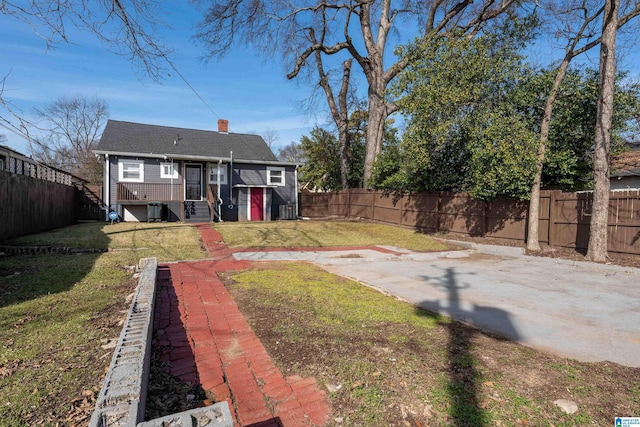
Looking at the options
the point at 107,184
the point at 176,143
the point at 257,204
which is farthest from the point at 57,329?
the point at 176,143

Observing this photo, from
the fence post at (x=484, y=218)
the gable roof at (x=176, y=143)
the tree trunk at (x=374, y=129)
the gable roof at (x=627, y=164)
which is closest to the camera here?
the fence post at (x=484, y=218)

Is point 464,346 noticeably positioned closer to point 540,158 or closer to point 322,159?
point 540,158

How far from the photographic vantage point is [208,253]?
360 inches

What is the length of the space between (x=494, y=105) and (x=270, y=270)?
1028 cm

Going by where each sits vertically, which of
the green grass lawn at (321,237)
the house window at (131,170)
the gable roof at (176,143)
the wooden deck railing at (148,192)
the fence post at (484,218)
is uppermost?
the gable roof at (176,143)

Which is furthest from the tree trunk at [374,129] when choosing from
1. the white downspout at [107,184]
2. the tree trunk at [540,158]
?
the white downspout at [107,184]

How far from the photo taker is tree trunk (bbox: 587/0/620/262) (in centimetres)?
902

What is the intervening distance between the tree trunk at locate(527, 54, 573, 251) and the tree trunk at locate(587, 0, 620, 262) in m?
1.39

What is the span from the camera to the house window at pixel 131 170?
1664 cm

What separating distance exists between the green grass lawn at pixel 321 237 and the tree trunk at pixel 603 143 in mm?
4097

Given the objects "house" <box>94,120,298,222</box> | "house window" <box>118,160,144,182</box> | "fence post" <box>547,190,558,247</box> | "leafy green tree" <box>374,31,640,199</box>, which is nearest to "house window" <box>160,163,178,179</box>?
"house" <box>94,120,298,222</box>

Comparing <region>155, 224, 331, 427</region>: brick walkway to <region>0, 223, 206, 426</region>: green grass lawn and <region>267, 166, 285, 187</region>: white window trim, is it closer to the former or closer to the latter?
<region>0, 223, 206, 426</region>: green grass lawn

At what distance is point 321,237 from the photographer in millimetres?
12766

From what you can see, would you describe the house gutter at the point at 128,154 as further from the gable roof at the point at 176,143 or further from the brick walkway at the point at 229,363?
the brick walkway at the point at 229,363
